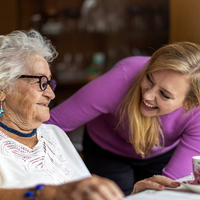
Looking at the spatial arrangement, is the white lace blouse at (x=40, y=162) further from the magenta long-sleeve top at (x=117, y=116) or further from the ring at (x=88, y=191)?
the ring at (x=88, y=191)

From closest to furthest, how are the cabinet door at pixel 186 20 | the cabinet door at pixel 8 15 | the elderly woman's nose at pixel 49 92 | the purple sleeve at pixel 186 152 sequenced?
1. the elderly woman's nose at pixel 49 92
2. the purple sleeve at pixel 186 152
3. the cabinet door at pixel 186 20
4. the cabinet door at pixel 8 15

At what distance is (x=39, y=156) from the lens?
120 centimetres

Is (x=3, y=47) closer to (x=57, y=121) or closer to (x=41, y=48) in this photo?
(x=41, y=48)

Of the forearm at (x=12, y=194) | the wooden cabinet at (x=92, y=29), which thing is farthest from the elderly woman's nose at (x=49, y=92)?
the wooden cabinet at (x=92, y=29)

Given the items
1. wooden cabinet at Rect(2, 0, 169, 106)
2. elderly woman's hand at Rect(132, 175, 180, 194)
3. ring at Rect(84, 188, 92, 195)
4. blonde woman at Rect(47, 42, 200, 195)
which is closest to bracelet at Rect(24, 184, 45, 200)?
ring at Rect(84, 188, 92, 195)

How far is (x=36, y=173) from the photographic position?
1109 millimetres

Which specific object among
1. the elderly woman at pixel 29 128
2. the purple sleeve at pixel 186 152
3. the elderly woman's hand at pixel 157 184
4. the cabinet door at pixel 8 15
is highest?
the cabinet door at pixel 8 15

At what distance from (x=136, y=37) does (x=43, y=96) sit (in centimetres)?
252

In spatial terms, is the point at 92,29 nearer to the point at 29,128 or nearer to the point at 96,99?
the point at 96,99

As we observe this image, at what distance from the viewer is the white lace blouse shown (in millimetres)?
1060

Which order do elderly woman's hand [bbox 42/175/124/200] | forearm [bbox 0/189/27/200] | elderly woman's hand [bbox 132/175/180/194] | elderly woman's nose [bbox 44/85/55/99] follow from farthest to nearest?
elderly woman's nose [bbox 44/85/55/99] → elderly woman's hand [bbox 132/175/180/194] → forearm [bbox 0/189/27/200] → elderly woman's hand [bbox 42/175/124/200]

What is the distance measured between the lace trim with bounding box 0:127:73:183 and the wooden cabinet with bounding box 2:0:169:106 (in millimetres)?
2259

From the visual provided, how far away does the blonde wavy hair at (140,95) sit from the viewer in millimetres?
1373

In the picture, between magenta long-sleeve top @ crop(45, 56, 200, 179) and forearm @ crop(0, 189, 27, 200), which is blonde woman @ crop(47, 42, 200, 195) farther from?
forearm @ crop(0, 189, 27, 200)
